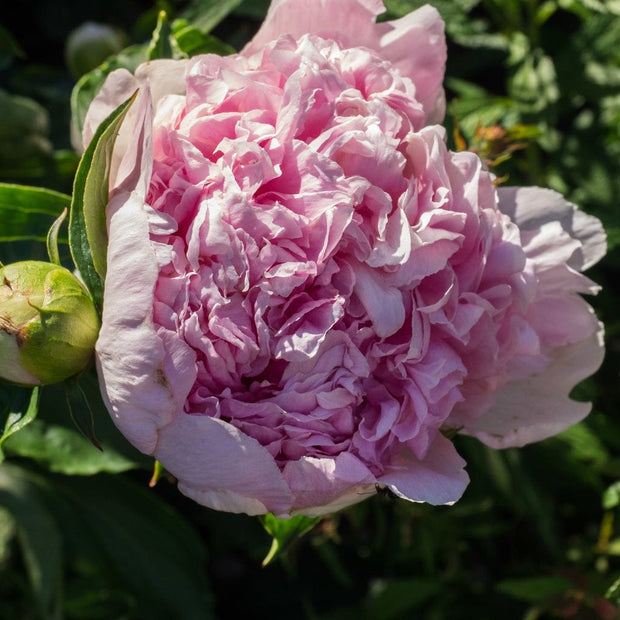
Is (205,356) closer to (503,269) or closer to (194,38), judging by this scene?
(503,269)

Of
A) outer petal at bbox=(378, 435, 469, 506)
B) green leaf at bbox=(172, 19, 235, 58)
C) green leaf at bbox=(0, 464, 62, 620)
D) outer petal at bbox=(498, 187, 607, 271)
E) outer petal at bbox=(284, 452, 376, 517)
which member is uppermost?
green leaf at bbox=(172, 19, 235, 58)

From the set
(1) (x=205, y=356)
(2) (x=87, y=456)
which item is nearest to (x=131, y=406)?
(1) (x=205, y=356)

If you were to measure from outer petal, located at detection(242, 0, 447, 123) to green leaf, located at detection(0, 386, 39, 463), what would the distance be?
0.34 m

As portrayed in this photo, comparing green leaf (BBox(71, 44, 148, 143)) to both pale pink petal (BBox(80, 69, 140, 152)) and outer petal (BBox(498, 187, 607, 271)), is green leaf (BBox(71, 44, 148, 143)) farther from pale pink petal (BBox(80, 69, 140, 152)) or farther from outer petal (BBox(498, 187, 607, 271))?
outer petal (BBox(498, 187, 607, 271))

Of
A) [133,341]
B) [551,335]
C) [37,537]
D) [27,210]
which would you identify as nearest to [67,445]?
[37,537]

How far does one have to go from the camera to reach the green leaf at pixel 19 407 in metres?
0.70

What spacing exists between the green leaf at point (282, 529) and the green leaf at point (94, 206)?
0.74 feet

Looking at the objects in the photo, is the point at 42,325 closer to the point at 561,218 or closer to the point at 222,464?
the point at 222,464

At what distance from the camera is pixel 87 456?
98 centimetres

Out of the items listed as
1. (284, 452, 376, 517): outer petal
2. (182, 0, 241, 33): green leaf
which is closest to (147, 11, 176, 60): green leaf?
(182, 0, 241, 33): green leaf

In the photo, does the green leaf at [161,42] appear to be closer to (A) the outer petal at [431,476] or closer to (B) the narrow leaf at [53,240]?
(B) the narrow leaf at [53,240]

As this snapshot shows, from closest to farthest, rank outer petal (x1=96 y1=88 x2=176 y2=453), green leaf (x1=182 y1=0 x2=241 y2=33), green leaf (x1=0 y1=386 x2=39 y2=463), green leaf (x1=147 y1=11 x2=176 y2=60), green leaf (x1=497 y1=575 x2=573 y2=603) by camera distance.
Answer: outer petal (x1=96 y1=88 x2=176 y2=453)
green leaf (x1=0 y1=386 x2=39 y2=463)
green leaf (x1=147 y1=11 x2=176 y2=60)
green leaf (x1=182 y1=0 x2=241 y2=33)
green leaf (x1=497 y1=575 x2=573 y2=603)

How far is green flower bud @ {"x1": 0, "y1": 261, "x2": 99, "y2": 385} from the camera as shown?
651 mm

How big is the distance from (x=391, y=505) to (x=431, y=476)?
64 centimetres
